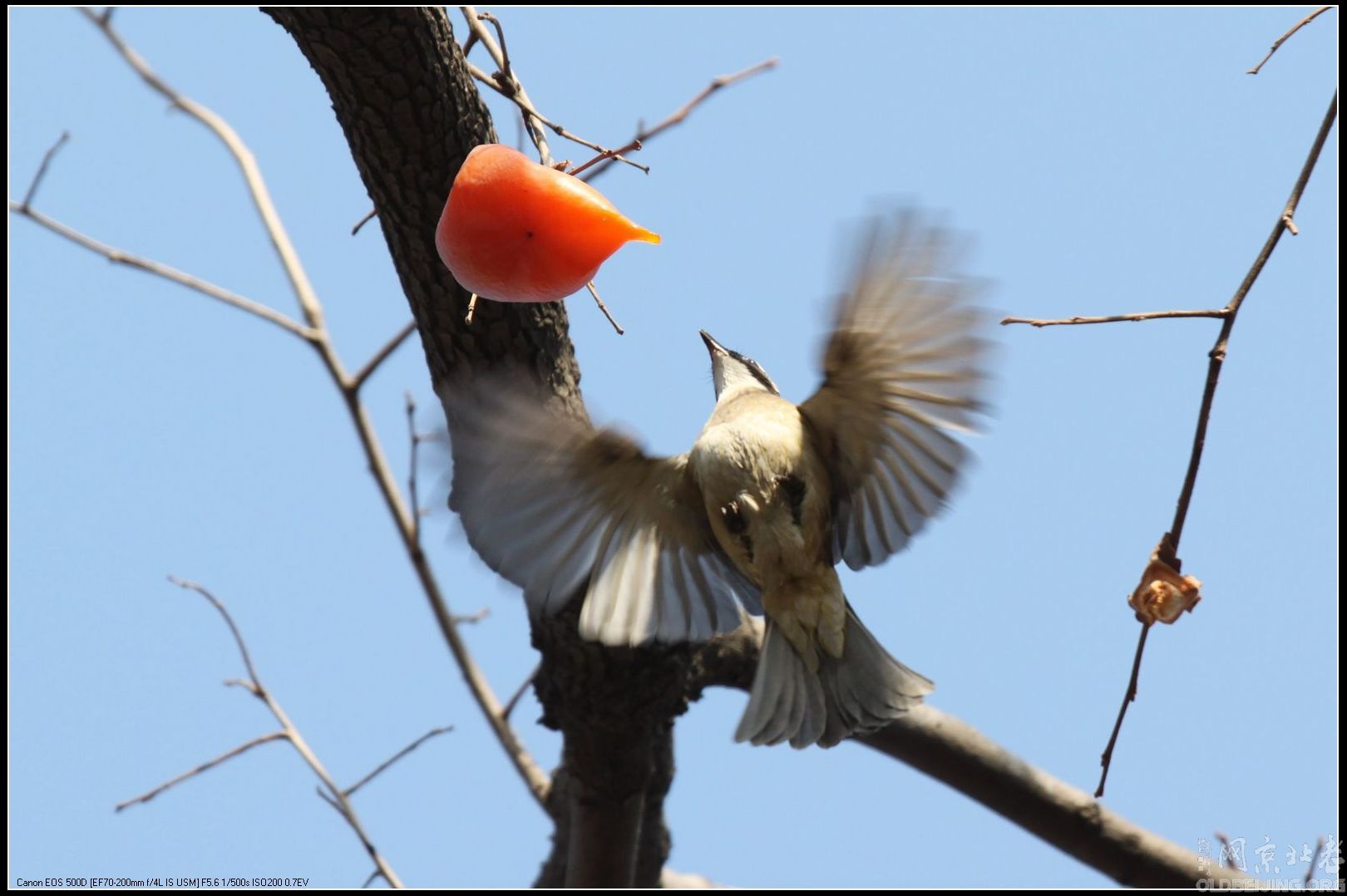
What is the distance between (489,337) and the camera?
8.48 ft

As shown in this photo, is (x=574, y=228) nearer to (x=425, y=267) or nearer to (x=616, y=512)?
(x=425, y=267)

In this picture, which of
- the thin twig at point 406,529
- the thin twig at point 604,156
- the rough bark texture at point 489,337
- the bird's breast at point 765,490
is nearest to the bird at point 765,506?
the bird's breast at point 765,490

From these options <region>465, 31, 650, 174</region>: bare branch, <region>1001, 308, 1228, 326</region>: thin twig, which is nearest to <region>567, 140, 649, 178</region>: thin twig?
<region>465, 31, 650, 174</region>: bare branch

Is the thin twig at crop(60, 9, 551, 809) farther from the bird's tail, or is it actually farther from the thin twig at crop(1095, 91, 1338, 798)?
the thin twig at crop(1095, 91, 1338, 798)

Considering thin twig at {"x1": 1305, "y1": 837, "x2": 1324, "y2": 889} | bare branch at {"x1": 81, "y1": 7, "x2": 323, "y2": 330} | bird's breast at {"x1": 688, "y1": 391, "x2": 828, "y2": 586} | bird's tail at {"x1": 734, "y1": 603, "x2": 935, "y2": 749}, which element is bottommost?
thin twig at {"x1": 1305, "y1": 837, "x2": 1324, "y2": 889}

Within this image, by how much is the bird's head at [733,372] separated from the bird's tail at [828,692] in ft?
2.15

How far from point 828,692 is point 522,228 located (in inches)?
51.4

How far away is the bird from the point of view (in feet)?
7.96

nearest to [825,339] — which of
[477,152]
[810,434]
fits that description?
[810,434]

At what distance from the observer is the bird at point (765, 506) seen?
2.43 meters

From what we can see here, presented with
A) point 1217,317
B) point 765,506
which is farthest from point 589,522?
point 1217,317

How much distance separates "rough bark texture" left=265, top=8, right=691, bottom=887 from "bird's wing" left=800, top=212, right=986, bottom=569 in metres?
0.63

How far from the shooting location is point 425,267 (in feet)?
8.04

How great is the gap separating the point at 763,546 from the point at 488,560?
590 mm
